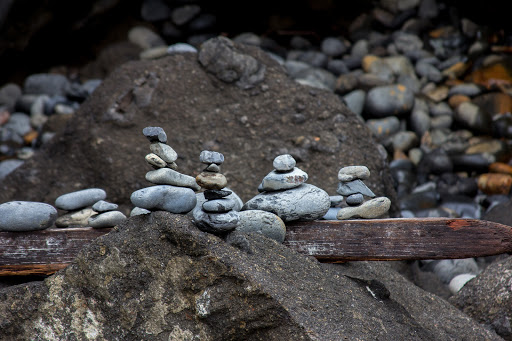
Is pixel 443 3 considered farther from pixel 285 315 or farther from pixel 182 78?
pixel 285 315

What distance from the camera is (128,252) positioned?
7.38ft

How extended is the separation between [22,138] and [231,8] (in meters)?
4.25

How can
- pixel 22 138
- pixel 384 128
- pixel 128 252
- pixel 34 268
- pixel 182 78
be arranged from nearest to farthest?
pixel 128 252
pixel 34 268
pixel 182 78
pixel 384 128
pixel 22 138

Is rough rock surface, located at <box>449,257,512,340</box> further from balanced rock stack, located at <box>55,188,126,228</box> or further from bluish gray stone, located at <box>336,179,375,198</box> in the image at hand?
balanced rock stack, located at <box>55,188,126,228</box>

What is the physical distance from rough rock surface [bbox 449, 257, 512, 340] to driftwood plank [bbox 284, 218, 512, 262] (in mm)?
371

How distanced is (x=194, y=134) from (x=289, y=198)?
2.10 meters

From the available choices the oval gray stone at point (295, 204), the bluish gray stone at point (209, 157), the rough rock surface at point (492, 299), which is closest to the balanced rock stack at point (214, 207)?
the bluish gray stone at point (209, 157)

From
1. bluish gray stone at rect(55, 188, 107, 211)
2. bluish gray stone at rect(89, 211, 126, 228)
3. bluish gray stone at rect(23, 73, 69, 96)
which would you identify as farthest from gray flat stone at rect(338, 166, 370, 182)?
bluish gray stone at rect(23, 73, 69, 96)

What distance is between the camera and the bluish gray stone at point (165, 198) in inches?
91.6

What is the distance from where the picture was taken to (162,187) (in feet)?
7.85

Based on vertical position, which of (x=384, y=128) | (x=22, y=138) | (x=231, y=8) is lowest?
(x=22, y=138)

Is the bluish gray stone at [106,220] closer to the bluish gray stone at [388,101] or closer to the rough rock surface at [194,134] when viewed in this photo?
the rough rock surface at [194,134]

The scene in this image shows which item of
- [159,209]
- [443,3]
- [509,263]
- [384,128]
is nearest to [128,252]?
[159,209]

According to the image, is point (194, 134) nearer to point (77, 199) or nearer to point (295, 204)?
point (77, 199)
